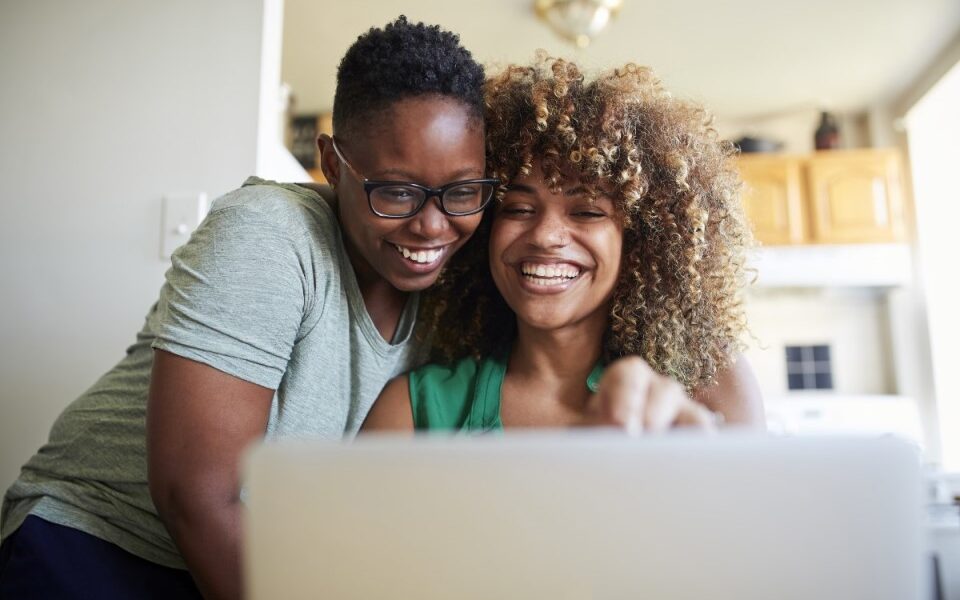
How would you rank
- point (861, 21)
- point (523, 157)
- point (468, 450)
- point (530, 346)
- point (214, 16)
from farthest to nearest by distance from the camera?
point (861, 21) < point (214, 16) < point (530, 346) < point (523, 157) < point (468, 450)

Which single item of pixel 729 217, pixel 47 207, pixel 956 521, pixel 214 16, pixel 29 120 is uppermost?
pixel 214 16

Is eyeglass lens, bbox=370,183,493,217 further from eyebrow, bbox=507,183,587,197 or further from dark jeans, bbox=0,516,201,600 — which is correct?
dark jeans, bbox=0,516,201,600

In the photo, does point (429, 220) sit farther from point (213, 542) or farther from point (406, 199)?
point (213, 542)

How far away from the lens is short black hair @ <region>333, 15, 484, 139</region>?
0.95m

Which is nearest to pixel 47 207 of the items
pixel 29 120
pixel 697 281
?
pixel 29 120

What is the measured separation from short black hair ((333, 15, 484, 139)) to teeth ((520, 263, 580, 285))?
0.79 feet

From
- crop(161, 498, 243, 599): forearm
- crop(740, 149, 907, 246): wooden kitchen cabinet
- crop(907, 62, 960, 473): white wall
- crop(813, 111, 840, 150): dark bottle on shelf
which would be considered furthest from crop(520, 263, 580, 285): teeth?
crop(813, 111, 840, 150): dark bottle on shelf

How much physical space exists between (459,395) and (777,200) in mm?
3745

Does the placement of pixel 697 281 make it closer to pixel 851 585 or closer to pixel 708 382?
pixel 708 382

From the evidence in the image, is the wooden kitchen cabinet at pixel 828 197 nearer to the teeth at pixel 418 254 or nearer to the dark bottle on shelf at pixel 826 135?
the dark bottle on shelf at pixel 826 135

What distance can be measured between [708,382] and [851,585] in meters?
0.80

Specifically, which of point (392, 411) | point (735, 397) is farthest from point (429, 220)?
point (735, 397)

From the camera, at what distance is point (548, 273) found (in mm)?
1105

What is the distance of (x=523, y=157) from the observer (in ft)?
3.67
